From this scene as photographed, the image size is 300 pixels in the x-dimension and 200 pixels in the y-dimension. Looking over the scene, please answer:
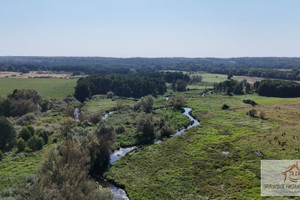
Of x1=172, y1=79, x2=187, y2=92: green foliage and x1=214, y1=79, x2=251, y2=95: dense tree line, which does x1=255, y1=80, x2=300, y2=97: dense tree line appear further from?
x1=172, y1=79, x2=187, y2=92: green foliage

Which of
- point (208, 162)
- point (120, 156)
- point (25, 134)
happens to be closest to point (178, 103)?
point (120, 156)

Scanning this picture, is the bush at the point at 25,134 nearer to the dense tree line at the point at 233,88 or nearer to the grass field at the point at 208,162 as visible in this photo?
the grass field at the point at 208,162

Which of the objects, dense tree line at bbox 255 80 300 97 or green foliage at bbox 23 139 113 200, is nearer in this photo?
green foliage at bbox 23 139 113 200

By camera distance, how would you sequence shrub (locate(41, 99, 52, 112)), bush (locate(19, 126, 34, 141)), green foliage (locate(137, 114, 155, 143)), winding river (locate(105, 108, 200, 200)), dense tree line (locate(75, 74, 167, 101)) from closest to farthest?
winding river (locate(105, 108, 200, 200)), bush (locate(19, 126, 34, 141)), green foliage (locate(137, 114, 155, 143)), shrub (locate(41, 99, 52, 112)), dense tree line (locate(75, 74, 167, 101))

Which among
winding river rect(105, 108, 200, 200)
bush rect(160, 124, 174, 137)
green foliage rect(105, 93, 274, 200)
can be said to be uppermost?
bush rect(160, 124, 174, 137)

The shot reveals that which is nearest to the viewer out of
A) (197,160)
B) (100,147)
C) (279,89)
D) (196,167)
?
(196,167)

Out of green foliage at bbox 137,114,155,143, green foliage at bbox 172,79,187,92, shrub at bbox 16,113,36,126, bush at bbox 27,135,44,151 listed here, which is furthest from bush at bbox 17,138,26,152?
green foliage at bbox 172,79,187,92

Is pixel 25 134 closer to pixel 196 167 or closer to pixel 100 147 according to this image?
pixel 100 147
